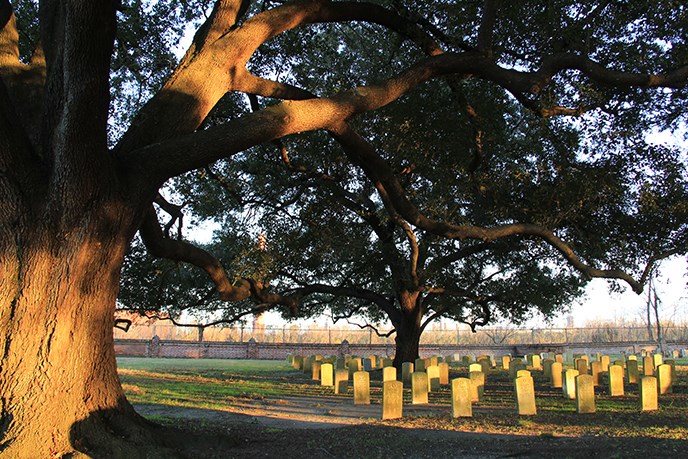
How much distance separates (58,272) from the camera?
16.5ft

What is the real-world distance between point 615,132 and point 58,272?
Result: 9.58 m

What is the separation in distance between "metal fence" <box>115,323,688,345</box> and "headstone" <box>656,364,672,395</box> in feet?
106

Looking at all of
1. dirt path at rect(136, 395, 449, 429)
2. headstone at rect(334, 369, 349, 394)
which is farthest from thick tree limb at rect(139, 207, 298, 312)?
headstone at rect(334, 369, 349, 394)

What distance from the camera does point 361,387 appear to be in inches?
443

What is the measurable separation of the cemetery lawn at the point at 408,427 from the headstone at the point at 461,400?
20 centimetres

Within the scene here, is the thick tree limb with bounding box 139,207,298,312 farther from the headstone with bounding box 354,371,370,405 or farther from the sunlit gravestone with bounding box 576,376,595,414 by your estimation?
the sunlit gravestone with bounding box 576,376,595,414

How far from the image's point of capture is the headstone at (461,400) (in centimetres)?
905

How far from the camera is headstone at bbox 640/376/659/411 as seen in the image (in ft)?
32.9

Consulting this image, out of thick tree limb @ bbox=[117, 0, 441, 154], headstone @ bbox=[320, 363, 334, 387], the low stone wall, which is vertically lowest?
the low stone wall

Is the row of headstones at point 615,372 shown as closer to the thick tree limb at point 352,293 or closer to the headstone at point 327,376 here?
the thick tree limb at point 352,293

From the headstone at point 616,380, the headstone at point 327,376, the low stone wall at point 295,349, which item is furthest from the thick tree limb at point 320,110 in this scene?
the low stone wall at point 295,349

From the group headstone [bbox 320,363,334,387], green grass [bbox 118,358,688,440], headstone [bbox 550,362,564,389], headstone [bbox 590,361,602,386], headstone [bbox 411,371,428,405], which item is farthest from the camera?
headstone [bbox 320,363,334,387]

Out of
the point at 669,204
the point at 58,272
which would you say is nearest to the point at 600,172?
the point at 669,204

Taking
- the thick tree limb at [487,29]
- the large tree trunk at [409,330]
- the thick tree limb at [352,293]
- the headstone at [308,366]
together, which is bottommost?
the headstone at [308,366]
